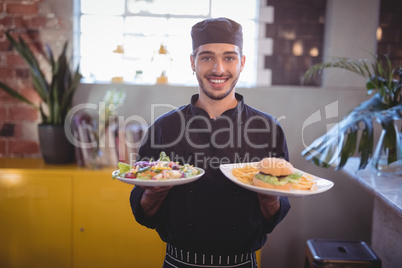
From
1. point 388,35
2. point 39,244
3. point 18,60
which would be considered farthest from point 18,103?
point 388,35

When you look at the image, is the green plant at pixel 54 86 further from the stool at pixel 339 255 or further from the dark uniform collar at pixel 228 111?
the stool at pixel 339 255

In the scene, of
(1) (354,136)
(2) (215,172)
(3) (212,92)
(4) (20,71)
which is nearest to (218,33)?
(3) (212,92)

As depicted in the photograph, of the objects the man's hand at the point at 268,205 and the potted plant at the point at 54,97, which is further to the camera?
the potted plant at the point at 54,97

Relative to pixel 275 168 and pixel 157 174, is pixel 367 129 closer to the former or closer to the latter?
pixel 275 168

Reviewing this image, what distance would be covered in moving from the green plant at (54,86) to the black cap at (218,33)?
1.36 meters

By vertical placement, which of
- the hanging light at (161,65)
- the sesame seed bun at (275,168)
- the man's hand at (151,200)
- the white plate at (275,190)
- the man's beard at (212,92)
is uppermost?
the hanging light at (161,65)

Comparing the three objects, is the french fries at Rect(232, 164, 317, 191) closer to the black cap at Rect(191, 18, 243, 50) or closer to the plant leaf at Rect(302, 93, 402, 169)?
the black cap at Rect(191, 18, 243, 50)

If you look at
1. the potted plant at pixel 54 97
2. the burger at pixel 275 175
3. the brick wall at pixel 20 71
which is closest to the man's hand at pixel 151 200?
the burger at pixel 275 175

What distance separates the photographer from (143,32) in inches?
121

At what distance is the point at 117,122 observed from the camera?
2770 millimetres

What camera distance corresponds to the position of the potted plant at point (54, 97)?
259cm

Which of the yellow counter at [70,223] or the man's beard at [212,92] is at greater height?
the man's beard at [212,92]

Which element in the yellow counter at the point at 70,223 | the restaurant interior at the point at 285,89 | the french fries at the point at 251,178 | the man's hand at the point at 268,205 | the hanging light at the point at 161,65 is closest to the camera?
the french fries at the point at 251,178

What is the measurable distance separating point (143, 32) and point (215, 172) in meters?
1.89
